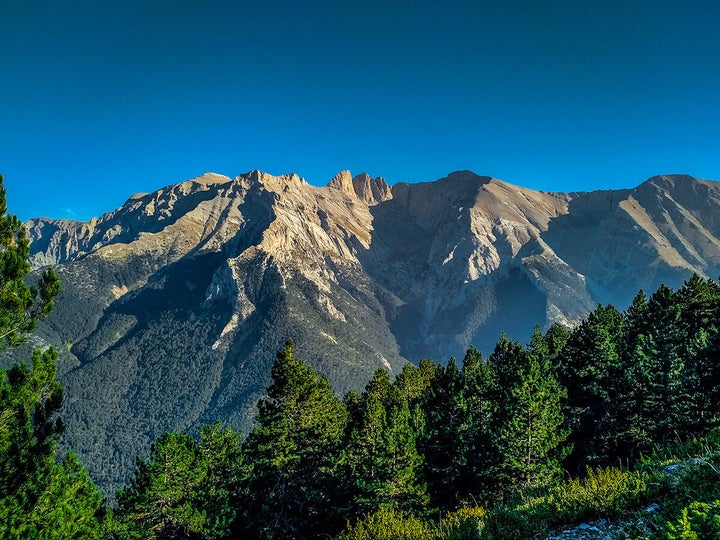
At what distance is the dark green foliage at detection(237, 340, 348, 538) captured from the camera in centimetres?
3441

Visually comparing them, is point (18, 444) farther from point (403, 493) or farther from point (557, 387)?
point (557, 387)

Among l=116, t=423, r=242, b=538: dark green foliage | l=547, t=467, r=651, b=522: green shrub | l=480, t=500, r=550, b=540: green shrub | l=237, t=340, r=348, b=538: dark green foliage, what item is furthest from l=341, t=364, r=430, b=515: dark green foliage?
l=547, t=467, r=651, b=522: green shrub

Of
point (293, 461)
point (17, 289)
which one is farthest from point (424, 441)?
point (17, 289)

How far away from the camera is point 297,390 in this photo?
35031mm

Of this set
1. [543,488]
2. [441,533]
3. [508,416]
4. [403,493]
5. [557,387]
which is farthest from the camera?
[557,387]

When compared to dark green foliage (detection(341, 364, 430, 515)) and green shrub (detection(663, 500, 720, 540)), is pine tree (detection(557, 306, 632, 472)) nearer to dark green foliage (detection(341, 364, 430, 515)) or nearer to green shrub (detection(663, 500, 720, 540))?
dark green foliage (detection(341, 364, 430, 515))

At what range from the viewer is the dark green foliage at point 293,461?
3441 cm

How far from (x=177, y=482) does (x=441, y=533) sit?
31.5 metres

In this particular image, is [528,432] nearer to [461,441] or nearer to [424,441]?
[461,441]

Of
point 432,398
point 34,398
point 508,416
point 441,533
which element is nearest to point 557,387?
point 508,416

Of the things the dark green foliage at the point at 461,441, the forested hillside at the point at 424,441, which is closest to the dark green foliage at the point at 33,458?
the forested hillside at the point at 424,441

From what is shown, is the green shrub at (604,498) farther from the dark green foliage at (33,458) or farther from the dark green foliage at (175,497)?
the dark green foliage at (175,497)

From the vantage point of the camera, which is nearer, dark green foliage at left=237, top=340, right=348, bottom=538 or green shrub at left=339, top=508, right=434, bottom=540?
green shrub at left=339, top=508, right=434, bottom=540

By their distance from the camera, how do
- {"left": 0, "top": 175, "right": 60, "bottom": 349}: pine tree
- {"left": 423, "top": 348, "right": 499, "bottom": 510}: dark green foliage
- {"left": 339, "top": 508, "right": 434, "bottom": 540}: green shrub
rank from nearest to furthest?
{"left": 339, "top": 508, "right": 434, "bottom": 540}: green shrub
{"left": 0, "top": 175, "right": 60, "bottom": 349}: pine tree
{"left": 423, "top": 348, "right": 499, "bottom": 510}: dark green foliage
